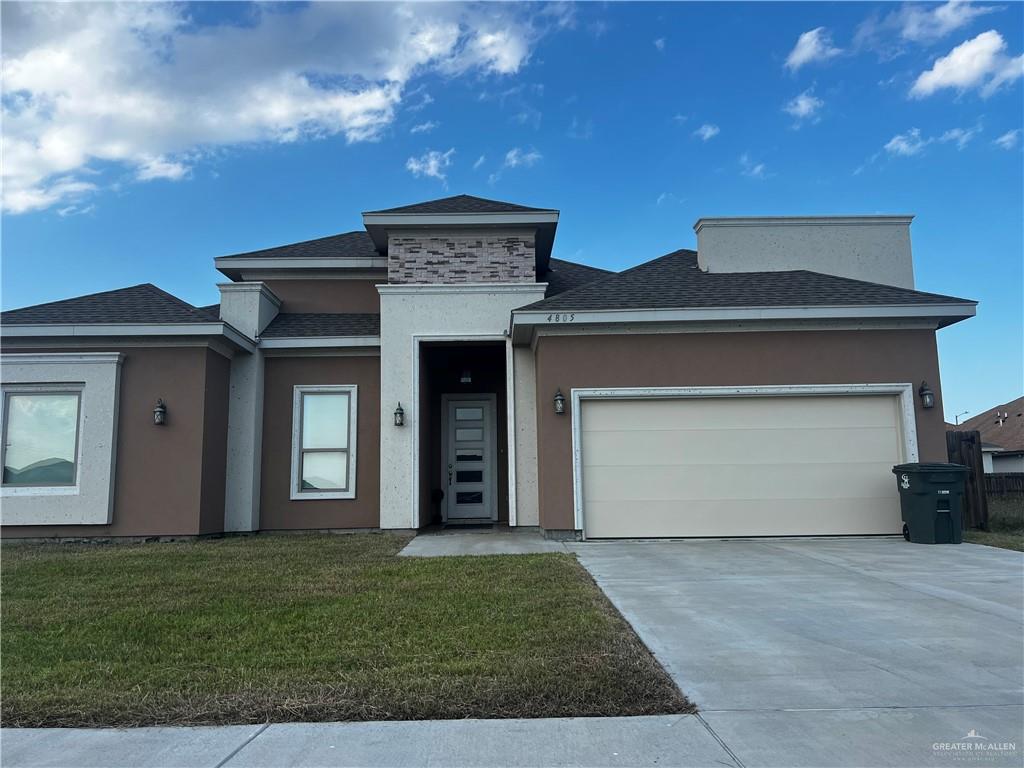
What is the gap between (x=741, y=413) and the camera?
10.1 m

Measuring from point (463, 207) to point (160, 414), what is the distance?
5942 millimetres

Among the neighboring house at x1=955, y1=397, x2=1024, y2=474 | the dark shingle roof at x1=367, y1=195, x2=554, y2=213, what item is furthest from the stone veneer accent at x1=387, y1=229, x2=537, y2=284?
the neighboring house at x1=955, y1=397, x2=1024, y2=474

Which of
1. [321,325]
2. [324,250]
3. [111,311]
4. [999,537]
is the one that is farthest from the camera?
[324,250]

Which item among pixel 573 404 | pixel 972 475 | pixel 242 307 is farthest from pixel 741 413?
pixel 242 307

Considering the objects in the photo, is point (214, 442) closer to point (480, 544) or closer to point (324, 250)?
point (480, 544)

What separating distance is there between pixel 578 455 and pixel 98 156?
11050mm

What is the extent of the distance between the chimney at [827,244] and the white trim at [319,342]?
609cm

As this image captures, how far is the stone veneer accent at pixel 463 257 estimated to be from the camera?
11672mm

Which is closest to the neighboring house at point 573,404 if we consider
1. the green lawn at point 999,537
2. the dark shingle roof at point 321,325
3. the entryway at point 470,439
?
the dark shingle roof at point 321,325

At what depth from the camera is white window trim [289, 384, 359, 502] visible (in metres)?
11.7

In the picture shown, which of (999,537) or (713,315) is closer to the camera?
(999,537)

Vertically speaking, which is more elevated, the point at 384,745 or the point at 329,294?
the point at 329,294

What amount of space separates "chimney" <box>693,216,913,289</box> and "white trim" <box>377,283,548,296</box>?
323 cm

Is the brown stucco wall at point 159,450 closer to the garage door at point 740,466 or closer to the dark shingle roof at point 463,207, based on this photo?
the dark shingle roof at point 463,207
